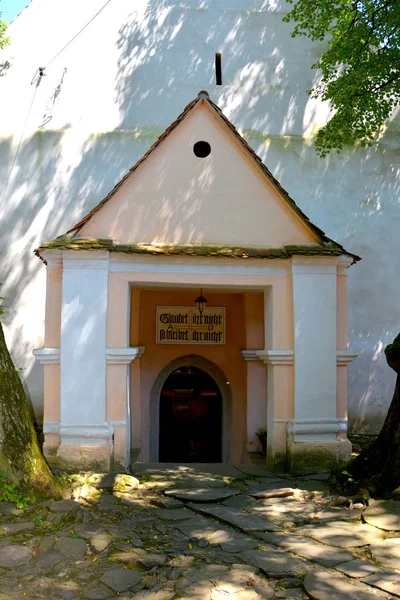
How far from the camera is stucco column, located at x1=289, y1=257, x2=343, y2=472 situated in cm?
795

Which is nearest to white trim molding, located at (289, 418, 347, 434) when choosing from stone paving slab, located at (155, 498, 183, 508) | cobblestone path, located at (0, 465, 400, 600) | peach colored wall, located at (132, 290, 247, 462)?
cobblestone path, located at (0, 465, 400, 600)

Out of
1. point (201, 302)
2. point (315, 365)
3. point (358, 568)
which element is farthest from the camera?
point (201, 302)

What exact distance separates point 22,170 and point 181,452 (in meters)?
6.61

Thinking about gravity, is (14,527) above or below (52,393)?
below

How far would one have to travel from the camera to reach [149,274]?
8.12m

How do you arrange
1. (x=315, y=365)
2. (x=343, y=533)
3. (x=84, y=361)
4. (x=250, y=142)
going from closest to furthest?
(x=343, y=533) < (x=84, y=361) < (x=315, y=365) < (x=250, y=142)

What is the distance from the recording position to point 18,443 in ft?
18.9

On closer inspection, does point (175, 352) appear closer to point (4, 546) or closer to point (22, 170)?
point (22, 170)

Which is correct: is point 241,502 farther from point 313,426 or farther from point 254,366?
point 254,366

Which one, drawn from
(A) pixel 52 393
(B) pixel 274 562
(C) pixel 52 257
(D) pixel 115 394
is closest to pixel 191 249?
(C) pixel 52 257

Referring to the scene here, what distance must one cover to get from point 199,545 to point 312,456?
321cm

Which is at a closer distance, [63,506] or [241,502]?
[63,506]

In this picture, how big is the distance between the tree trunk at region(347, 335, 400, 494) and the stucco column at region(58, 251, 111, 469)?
10.7 ft

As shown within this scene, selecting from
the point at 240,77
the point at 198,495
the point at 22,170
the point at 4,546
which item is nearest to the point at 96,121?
the point at 22,170
